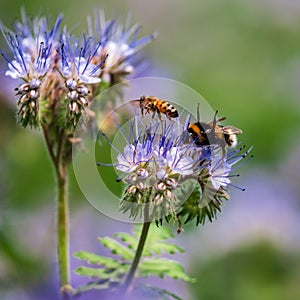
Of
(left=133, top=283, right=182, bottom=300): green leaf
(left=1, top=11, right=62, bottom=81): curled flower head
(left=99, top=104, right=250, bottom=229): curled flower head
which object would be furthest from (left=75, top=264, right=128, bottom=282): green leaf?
(left=1, top=11, right=62, bottom=81): curled flower head

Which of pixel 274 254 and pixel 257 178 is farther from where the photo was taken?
pixel 257 178

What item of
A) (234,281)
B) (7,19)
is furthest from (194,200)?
(7,19)

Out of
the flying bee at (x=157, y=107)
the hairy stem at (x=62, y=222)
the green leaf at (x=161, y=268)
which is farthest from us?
the hairy stem at (x=62, y=222)

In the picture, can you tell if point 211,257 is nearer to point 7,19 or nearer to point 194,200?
point 194,200

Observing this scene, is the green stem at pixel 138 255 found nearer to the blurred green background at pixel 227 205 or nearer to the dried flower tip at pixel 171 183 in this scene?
the dried flower tip at pixel 171 183

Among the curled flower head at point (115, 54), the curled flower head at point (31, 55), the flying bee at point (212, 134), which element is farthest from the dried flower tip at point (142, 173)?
the curled flower head at point (115, 54)

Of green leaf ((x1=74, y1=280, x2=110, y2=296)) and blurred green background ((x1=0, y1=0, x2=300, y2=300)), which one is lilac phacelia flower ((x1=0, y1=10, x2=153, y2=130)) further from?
green leaf ((x1=74, y1=280, x2=110, y2=296))
